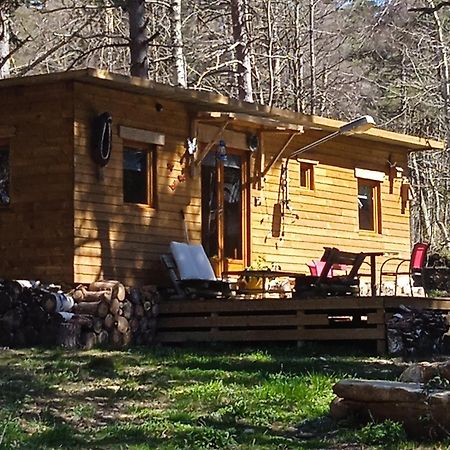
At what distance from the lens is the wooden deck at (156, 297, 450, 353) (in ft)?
40.6

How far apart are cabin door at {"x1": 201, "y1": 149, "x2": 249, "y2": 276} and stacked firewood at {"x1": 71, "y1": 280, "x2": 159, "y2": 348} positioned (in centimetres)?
209

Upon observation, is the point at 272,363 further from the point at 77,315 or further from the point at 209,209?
the point at 209,209

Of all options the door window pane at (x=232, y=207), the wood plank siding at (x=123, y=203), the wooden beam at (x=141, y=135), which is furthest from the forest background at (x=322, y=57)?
the wooden beam at (x=141, y=135)

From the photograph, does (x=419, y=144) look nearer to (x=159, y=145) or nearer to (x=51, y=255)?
(x=159, y=145)

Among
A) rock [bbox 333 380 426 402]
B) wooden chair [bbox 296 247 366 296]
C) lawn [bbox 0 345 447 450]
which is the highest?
wooden chair [bbox 296 247 366 296]

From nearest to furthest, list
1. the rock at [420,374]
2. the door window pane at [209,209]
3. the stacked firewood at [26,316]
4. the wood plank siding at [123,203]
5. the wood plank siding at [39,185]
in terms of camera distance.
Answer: the rock at [420,374]
the stacked firewood at [26,316]
the wood plank siding at [39,185]
the wood plank siding at [123,203]
the door window pane at [209,209]

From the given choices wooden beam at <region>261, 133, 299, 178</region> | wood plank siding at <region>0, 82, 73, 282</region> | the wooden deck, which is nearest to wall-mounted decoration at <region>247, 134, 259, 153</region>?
wooden beam at <region>261, 133, 299, 178</region>

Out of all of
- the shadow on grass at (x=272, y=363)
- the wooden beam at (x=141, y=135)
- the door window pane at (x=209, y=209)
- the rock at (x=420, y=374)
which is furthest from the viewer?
the door window pane at (x=209, y=209)

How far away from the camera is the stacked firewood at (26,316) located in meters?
12.1

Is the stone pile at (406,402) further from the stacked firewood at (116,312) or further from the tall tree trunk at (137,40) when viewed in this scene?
the tall tree trunk at (137,40)

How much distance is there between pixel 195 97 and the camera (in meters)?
14.5

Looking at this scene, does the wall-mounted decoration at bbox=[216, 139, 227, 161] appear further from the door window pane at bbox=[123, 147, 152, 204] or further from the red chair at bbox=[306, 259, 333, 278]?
the red chair at bbox=[306, 259, 333, 278]

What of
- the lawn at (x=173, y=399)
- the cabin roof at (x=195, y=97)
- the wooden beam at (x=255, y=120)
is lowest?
the lawn at (x=173, y=399)

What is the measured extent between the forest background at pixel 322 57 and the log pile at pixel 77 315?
10.5 metres
